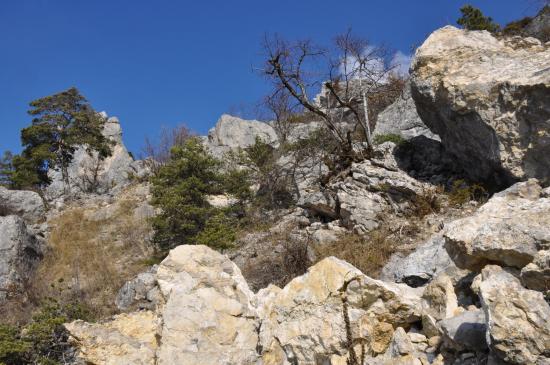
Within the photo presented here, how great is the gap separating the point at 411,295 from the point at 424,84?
681cm

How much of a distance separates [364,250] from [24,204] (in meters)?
18.1

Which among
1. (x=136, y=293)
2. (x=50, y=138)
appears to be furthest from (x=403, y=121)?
(x=50, y=138)

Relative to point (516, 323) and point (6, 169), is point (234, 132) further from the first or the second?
point (516, 323)

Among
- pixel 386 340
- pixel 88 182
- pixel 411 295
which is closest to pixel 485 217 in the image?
pixel 411 295

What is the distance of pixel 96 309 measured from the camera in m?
11.1

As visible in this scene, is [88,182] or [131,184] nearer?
[131,184]

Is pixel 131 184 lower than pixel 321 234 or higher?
higher

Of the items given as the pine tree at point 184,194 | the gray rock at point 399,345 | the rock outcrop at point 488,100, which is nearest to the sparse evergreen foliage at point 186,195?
the pine tree at point 184,194

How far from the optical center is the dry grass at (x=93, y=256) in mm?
13156

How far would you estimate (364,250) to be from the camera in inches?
379

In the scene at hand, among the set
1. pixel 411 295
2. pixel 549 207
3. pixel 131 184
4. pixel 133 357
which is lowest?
pixel 133 357

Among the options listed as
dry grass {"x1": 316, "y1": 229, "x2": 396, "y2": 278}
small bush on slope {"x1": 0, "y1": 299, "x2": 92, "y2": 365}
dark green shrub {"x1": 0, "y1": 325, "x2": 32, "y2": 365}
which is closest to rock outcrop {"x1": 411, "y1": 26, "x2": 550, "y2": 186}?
dry grass {"x1": 316, "y1": 229, "x2": 396, "y2": 278}

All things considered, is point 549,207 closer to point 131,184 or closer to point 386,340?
point 386,340

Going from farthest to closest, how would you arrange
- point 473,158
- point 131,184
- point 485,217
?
point 131,184
point 473,158
point 485,217
